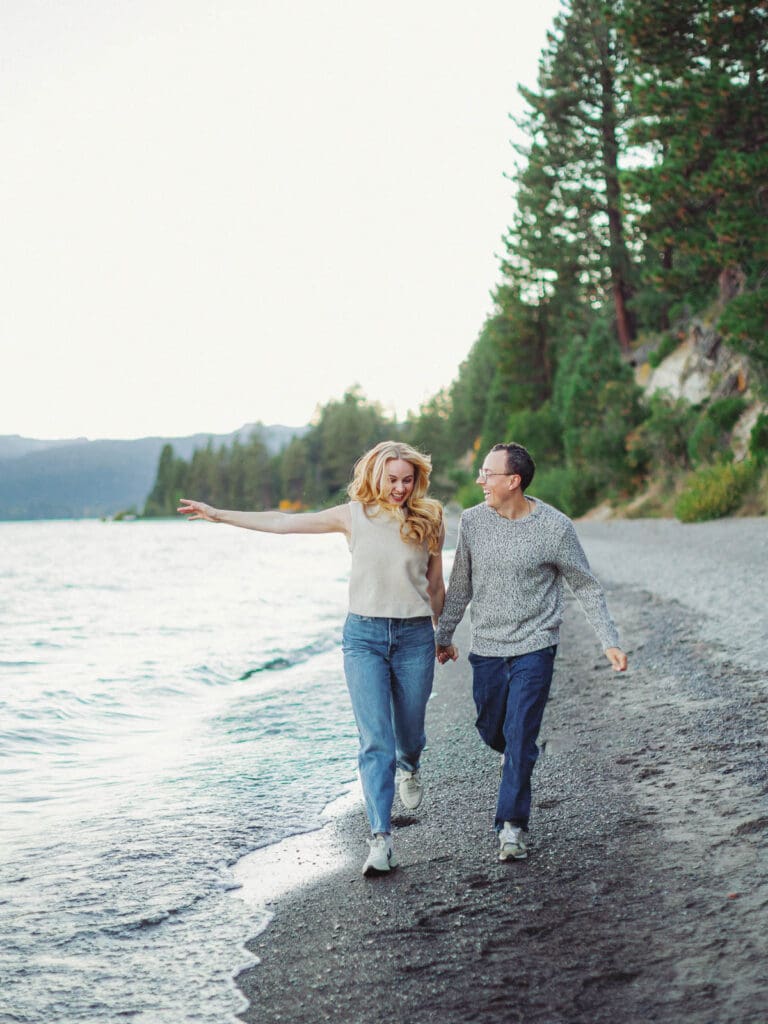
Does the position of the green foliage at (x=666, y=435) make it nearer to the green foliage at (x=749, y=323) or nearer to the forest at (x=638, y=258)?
the forest at (x=638, y=258)

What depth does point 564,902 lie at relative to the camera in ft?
12.9

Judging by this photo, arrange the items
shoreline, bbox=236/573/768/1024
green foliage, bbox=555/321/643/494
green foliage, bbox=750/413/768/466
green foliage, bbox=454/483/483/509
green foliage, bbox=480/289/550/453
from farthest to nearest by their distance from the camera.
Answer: green foliage, bbox=454/483/483/509
green foliage, bbox=480/289/550/453
green foliage, bbox=555/321/643/494
green foliage, bbox=750/413/768/466
shoreline, bbox=236/573/768/1024

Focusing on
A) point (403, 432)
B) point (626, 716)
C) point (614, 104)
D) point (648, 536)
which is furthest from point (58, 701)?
point (403, 432)

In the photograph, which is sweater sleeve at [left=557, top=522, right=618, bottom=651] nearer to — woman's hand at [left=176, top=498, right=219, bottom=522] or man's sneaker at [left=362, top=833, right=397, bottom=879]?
man's sneaker at [left=362, top=833, right=397, bottom=879]

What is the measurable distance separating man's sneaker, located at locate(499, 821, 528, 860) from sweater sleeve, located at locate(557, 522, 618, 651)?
94cm

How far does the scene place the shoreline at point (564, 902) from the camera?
3.16 meters

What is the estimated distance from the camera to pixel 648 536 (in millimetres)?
24062

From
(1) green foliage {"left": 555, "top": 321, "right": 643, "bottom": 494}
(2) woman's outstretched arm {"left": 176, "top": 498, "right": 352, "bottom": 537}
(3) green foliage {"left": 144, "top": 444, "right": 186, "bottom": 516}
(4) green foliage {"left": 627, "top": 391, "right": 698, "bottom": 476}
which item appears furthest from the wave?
(3) green foliage {"left": 144, "top": 444, "right": 186, "bottom": 516}

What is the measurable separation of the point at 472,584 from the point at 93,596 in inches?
1011

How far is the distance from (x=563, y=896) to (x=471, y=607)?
1288mm

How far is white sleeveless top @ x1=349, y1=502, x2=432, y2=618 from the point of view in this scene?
458 centimetres

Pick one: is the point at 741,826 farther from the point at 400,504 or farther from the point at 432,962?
the point at 400,504

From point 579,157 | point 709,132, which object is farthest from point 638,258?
point 709,132

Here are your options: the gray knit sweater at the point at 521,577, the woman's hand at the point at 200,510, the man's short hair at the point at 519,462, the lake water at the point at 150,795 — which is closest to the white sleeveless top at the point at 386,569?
the gray knit sweater at the point at 521,577
